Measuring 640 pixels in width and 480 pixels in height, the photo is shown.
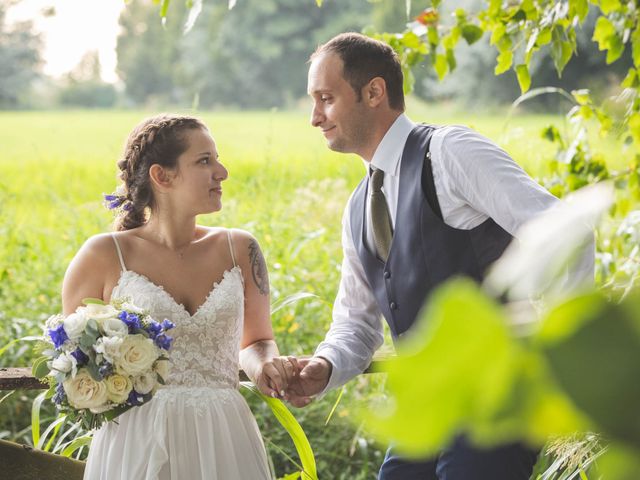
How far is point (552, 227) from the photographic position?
174 mm

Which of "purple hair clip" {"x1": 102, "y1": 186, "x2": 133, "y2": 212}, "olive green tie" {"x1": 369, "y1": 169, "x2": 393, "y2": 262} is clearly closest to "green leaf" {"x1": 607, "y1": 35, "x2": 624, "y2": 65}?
"olive green tie" {"x1": 369, "y1": 169, "x2": 393, "y2": 262}

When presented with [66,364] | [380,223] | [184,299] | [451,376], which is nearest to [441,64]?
[380,223]

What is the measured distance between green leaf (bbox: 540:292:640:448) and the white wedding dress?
6.71ft

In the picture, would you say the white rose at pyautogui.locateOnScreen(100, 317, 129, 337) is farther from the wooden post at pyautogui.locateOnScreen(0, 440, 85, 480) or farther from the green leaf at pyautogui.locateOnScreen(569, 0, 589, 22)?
the green leaf at pyautogui.locateOnScreen(569, 0, 589, 22)

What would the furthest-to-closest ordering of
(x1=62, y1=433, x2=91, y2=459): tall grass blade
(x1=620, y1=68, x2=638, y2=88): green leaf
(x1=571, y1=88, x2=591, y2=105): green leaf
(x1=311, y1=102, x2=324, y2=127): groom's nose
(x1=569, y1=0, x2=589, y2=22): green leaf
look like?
1. (x1=571, y1=88, x2=591, y2=105): green leaf
2. (x1=620, y1=68, x2=638, y2=88): green leaf
3. (x1=62, y1=433, x2=91, y2=459): tall grass blade
4. (x1=311, y1=102, x2=324, y2=127): groom's nose
5. (x1=569, y1=0, x2=589, y2=22): green leaf

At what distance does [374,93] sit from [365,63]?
97mm

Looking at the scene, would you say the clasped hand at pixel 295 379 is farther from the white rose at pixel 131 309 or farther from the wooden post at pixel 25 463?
the wooden post at pixel 25 463

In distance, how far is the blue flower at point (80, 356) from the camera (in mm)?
1883

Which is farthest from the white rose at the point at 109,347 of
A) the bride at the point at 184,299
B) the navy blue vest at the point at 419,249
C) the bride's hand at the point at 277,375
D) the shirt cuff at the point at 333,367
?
the navy blue vest at the point at 419,249

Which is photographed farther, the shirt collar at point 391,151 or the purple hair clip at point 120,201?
the purple hair clip at point 120,201

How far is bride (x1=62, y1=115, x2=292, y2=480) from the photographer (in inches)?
85.0

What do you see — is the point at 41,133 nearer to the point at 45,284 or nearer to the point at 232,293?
the point at 45,284

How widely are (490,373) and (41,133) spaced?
9.77m

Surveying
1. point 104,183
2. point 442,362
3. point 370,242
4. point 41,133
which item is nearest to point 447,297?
point 442,362
